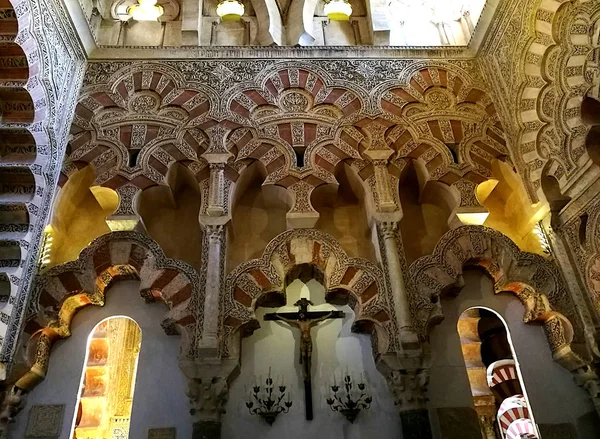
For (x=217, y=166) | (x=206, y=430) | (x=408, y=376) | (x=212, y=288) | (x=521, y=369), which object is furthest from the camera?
(x=217, y=166)

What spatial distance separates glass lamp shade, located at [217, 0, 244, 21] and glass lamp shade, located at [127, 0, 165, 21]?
929mm

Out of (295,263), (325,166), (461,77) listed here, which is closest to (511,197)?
(461,77)

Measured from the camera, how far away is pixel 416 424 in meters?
4.52

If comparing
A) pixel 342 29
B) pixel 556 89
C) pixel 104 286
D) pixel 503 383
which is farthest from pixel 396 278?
pixel 503 383

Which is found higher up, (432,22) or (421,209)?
(432,22)

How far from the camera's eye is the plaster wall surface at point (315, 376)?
482 centimetres

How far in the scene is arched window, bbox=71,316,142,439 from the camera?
6320mm

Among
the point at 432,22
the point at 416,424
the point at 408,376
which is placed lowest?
the point at 416,424

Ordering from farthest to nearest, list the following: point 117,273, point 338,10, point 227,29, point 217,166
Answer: point 338,10 → point 227,29 → point 217,166 → point 117,273

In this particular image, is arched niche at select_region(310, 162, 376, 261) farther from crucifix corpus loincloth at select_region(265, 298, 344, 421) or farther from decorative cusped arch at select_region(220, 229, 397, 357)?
crucifix corpus loincloth at select_region(265, 298, 344, 421)

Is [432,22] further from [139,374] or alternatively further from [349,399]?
[139,374]

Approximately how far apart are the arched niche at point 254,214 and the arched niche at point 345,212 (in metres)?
0.49

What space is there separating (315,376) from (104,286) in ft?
8.80

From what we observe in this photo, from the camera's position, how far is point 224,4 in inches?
289
